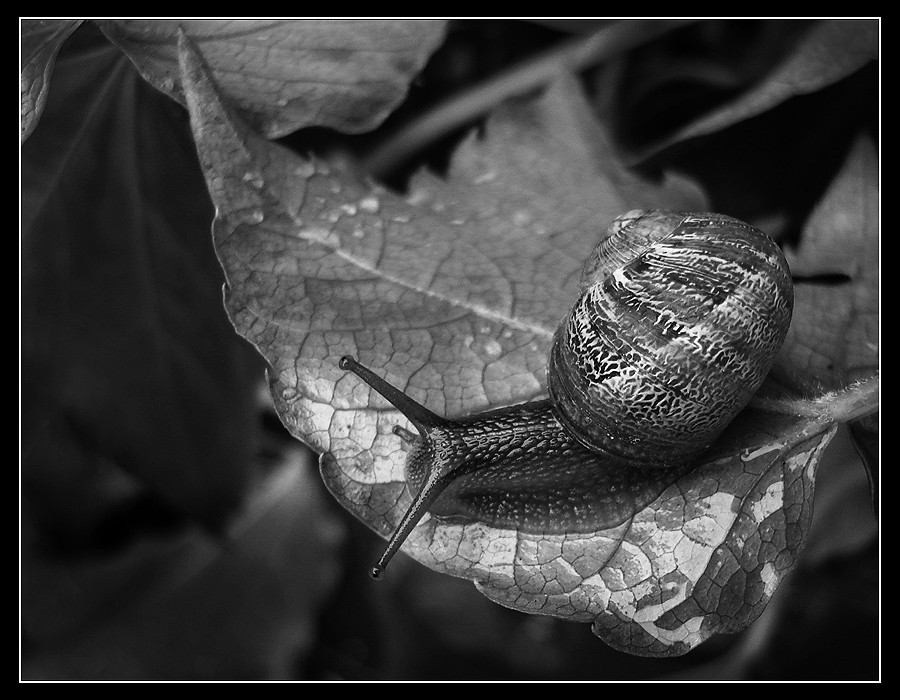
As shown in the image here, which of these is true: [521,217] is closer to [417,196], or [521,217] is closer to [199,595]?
[417,196]

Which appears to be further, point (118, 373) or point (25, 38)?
point (118, 373)

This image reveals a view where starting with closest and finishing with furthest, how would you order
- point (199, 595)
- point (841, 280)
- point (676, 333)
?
point (676, 333), point (841, 280), point (199, 595)

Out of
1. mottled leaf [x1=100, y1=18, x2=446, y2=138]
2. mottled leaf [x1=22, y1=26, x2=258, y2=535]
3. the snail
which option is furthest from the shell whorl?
mottled leaf [x1=22, y1=26, x2=258, y2=535]

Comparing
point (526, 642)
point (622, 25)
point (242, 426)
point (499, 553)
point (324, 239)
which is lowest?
point (526, 642)

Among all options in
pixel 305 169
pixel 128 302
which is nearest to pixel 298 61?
pixel 305 169

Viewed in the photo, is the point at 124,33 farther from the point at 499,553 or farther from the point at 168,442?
the point at 499,553

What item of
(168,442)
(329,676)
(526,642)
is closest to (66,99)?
(168,442)

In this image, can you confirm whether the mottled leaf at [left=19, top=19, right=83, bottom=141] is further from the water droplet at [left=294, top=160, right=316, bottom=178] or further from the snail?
the snail

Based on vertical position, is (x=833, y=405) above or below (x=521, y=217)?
below
